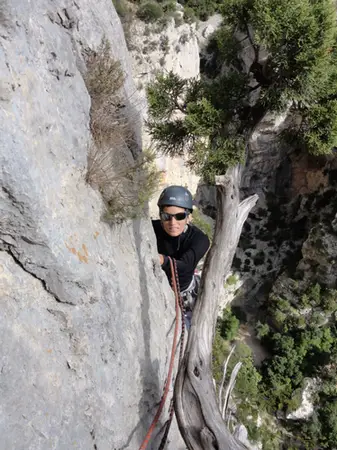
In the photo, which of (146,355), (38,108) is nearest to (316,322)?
(146,355)

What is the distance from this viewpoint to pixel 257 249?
22.4m

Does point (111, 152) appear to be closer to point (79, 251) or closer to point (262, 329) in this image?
point (79, 251)

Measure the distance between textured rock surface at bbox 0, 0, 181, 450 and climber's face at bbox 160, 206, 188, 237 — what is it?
797mm

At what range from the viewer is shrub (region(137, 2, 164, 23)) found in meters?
14.2

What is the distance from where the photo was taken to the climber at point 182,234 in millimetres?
4812

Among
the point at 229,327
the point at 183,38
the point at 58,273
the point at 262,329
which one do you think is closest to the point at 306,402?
the point at 262,329

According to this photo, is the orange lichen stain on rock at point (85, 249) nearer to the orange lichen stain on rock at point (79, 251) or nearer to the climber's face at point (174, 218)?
the orange lichen stain on rock at point (79, 251)

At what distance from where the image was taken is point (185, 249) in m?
5.18

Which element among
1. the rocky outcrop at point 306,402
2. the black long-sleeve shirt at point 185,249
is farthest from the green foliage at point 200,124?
the rocky outcrop at point 306,402

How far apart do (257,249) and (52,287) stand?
67.8 feet

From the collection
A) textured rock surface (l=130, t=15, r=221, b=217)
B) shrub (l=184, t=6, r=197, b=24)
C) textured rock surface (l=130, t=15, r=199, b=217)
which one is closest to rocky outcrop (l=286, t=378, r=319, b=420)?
textured rock surface (l=130, t=15, r=221, b=217)

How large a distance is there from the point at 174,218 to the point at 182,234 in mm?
455

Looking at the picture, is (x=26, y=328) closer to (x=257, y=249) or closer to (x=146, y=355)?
(x=146, y=355)

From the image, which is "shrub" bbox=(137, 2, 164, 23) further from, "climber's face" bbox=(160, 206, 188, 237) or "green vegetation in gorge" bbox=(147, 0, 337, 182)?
"climber's face" bbox=(160, 206, 188, 237)
